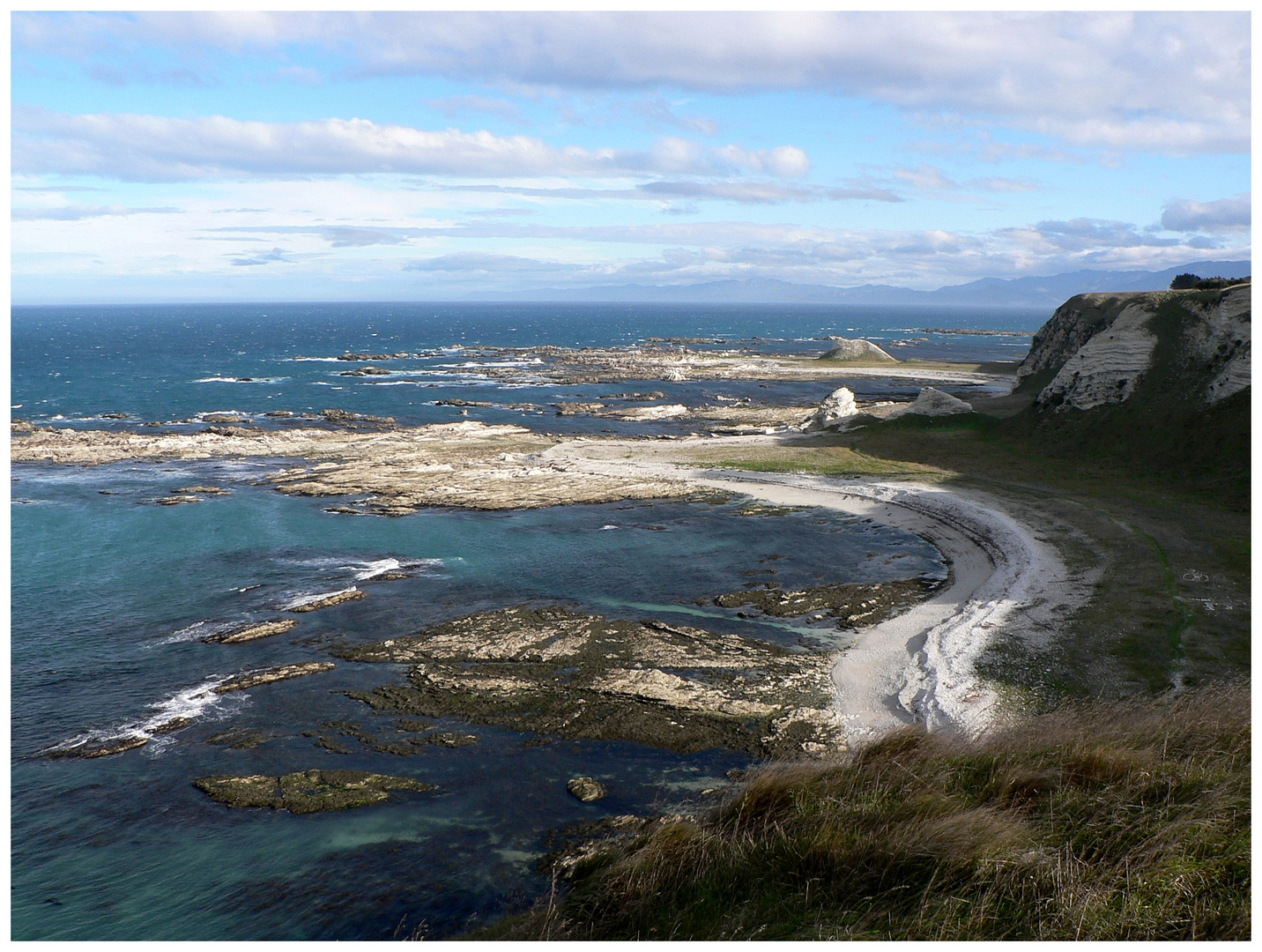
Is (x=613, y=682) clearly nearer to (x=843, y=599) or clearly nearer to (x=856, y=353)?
(x=843, y=599)

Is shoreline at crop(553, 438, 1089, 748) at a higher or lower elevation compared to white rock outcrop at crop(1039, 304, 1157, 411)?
lower

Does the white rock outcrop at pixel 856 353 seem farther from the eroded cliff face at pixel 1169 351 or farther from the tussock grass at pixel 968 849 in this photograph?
the tussock grass at pixel 968 849

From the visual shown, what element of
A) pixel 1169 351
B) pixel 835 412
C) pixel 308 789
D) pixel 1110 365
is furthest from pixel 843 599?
pixel 835 412

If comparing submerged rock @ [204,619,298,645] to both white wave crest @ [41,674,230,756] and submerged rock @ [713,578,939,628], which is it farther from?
submerged rock @ [713,578,939,628]

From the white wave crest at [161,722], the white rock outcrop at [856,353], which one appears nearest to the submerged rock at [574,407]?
the white rock outcrop at [856,353]

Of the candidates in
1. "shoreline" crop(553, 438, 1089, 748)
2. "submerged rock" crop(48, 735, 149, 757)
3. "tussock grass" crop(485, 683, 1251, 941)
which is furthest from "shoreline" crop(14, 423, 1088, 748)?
"submerged rock" crop(48, 735, 149, 757)

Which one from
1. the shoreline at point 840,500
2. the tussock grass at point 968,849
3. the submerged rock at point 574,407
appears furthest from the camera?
the submerged rock at point 574,407
